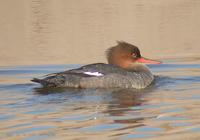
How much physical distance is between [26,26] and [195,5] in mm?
5429

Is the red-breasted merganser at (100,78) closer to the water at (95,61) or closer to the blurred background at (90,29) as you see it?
the water at (95,61)

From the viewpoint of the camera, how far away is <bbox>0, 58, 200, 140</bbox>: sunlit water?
8.51m

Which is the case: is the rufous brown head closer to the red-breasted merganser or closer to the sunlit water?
the red-breasted merganser

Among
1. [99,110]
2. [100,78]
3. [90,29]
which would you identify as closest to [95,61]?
[100,78]

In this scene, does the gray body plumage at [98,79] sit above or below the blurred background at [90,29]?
below

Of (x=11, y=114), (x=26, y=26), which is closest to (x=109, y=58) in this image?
(x=11, y=114)

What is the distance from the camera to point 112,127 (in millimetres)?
8742

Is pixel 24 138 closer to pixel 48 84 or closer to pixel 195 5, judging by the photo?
pixel 48 84

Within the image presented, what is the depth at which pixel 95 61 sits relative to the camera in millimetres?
14961

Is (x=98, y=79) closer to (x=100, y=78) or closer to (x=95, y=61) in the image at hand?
(x=100, y=78)

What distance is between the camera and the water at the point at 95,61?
8797 mm

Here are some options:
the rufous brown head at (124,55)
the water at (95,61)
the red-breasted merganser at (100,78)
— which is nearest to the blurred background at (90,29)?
the water at (95,61)

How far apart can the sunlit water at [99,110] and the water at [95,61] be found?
0.04 feet

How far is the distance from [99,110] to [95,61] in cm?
509
